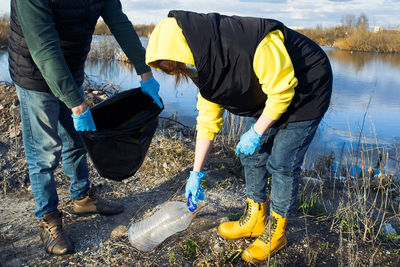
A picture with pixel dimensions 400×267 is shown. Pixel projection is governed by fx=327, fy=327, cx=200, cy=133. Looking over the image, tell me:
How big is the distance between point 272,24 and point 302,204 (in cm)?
178

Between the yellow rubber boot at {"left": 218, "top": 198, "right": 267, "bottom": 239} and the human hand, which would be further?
the yellow rubber boot at {"left": 218, "top": 198, "right": 267, "bottom": 239}

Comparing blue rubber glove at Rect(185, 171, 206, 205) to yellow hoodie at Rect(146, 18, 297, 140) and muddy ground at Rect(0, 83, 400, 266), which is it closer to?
muddy ground at Rect(0, 83, 400, 266)

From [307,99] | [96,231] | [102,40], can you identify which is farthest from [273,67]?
[102,40]

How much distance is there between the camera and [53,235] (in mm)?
2295

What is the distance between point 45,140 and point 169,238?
1130 millimetres

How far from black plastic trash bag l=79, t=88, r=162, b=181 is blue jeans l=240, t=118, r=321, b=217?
0.74m

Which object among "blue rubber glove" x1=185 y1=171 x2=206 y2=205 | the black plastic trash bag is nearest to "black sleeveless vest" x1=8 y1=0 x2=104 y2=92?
the black plastic trash bag

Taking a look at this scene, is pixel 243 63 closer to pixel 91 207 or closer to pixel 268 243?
pixel 268 243

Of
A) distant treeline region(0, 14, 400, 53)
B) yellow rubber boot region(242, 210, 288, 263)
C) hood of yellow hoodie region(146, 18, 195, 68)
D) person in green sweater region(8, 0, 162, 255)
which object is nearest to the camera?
hood of yellow hoodie region(146, 18, 195, 68)

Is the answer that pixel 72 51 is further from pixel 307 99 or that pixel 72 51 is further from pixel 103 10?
pixel 307 99

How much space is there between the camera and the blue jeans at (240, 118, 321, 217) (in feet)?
6.55

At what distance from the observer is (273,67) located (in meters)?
1.63

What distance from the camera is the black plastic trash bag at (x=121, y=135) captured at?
7.11 ft

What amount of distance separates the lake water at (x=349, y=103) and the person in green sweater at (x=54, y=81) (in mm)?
2667
